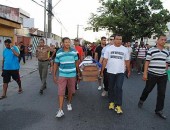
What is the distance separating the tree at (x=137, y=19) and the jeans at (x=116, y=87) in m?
24.2

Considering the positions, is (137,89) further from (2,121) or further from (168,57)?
(2,121)

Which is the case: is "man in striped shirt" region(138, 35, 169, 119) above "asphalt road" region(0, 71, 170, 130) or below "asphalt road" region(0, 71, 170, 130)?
above

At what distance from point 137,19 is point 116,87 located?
25820 mm

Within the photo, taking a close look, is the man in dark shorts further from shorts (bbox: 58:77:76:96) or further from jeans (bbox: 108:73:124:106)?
jeans (bbox: 108:73:124:106)

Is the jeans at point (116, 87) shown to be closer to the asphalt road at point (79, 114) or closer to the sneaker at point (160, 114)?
the asphalt road at point (79, 114)

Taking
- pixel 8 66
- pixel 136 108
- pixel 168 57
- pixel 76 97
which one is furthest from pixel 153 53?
pixel 8 66

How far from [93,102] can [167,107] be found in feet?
6.25

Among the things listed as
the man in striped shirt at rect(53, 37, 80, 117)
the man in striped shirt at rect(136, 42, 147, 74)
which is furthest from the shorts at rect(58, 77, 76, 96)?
the man in striped shirt at rect(136, 42, 147, 74)

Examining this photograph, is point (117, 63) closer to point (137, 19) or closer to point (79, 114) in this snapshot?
point (79, 114)

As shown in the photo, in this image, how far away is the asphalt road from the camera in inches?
218

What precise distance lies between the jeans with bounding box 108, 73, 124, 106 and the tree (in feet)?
79.5

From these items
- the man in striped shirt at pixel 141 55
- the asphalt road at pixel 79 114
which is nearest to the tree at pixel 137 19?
the man in striped shirt at pixel 141 55

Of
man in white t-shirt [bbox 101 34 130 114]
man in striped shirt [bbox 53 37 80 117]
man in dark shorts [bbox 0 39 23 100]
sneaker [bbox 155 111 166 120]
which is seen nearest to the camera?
sneaker [bbox 155 111 166 120]

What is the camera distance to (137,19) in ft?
103
